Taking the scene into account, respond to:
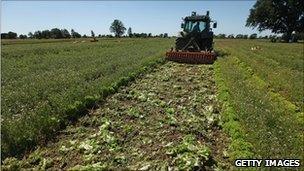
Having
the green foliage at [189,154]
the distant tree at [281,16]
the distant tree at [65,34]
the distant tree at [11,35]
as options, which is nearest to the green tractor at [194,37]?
the green foliage at [189,154]

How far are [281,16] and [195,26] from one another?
55.6 meters

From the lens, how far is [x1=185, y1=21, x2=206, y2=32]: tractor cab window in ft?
84.5

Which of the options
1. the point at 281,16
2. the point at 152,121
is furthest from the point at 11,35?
the point at 152,121

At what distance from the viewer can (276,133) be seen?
8.60 m

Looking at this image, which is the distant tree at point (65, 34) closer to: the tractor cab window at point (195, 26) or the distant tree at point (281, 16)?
the distant tree at point (281, 16)

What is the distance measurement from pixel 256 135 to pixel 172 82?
26.2 feet

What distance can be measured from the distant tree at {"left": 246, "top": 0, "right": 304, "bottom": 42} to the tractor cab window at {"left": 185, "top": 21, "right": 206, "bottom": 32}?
53.1 meters

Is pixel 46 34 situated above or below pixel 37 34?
below

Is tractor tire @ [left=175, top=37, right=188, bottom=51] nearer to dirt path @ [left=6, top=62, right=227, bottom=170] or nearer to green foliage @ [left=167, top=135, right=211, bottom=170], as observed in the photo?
dirt path @ [left=6, top=62, right=227, bottom=170]

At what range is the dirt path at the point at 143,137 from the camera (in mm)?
7395

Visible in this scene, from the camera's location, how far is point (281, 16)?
248 feet

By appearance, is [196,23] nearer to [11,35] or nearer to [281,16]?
[281,16]

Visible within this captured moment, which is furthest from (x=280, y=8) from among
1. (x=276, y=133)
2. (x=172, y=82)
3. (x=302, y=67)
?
(x=276, y=133)

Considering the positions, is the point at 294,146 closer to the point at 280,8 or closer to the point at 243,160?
the point at 243,160
